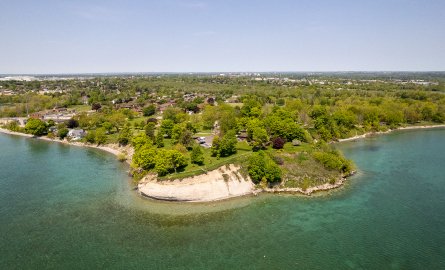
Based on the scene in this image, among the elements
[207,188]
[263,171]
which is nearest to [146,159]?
[207,188]

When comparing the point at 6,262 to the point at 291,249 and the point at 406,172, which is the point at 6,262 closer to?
the point at 291,249

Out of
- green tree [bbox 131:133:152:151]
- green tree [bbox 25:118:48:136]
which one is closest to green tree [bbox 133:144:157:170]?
green tree [bbox 131:133:152:151]

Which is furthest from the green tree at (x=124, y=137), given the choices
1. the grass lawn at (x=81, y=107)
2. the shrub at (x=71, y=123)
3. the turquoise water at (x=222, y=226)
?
the grass lawn at (x=81, y=107)

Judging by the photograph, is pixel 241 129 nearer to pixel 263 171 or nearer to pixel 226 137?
pixel 226 137

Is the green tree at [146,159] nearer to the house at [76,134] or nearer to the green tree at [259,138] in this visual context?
the green tree at [259,138]

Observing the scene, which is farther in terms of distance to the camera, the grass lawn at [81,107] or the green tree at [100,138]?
the grass lawn at [81,107]

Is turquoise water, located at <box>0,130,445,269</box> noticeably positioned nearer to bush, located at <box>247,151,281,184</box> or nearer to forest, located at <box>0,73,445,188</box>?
bush, located at <box>247,151,281,184</box>
